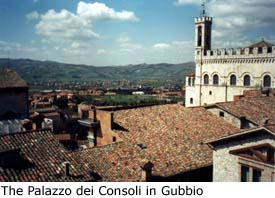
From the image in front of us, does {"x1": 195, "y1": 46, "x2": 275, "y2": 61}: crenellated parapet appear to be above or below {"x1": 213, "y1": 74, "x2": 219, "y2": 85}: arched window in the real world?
above

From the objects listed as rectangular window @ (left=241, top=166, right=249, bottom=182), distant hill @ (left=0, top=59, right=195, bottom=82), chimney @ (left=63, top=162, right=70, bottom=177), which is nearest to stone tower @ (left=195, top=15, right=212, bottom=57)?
rectangular window @ (left=241, top=166, right=249, bottom=182)

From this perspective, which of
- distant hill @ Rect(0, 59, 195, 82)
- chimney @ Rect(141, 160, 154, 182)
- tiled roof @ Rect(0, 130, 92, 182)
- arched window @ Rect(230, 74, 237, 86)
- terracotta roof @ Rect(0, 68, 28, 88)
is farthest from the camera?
distant hill @ Rect(0, 59, 195, 82)

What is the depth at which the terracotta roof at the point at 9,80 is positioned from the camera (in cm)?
1557

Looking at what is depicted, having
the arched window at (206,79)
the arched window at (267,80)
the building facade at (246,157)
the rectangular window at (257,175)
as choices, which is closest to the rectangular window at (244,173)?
the building facade at (246,157)

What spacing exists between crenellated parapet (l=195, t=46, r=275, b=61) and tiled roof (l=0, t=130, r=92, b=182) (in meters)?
18.7

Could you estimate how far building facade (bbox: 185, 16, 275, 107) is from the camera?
24.1 meters

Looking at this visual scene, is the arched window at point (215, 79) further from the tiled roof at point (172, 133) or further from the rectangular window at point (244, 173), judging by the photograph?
the rectangular window at point (244, 173)

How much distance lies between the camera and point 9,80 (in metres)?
15.9

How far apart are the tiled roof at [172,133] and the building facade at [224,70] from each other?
10.6 meters

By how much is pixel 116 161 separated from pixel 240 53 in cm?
1779

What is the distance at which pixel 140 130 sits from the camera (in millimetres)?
12469

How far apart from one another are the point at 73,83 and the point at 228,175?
82.1m

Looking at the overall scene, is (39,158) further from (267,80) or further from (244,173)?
(267,80)

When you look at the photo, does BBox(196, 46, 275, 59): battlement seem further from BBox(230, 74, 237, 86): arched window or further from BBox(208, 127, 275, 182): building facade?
BBox(208, 127, 275, 182): building facade
